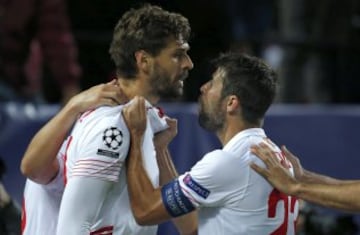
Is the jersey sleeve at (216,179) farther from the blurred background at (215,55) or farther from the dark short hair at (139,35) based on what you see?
the blurred background at (215,55)

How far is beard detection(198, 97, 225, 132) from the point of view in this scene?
4898 millimetres

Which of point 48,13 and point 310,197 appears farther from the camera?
point 48,13

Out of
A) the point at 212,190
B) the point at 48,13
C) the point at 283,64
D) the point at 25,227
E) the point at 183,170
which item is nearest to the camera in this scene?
the point at 212,190

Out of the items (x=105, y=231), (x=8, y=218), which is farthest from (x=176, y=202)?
(x=8, y=218)

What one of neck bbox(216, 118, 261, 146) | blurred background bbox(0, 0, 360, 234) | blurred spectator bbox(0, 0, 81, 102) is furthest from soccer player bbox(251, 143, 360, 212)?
blurred spectator bbox(0, 0, 81, 102)

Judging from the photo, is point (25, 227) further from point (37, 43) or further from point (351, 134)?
point (37, 43)

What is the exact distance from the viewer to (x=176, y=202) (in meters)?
4.79

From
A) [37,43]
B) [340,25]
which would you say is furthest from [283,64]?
[37,43]

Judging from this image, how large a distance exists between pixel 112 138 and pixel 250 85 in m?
0.58

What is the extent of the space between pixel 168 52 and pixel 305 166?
2276mm

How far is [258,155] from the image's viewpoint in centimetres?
480

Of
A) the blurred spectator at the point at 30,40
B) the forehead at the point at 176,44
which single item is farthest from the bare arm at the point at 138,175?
the blurred spectator at the point at 30,40

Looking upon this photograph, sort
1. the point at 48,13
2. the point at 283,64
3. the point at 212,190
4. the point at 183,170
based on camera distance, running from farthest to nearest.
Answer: the point at 283,64
the point at 48,13
the point at 183,170
the point at 212,190

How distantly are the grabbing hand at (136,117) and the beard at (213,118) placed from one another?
0.94 feet
